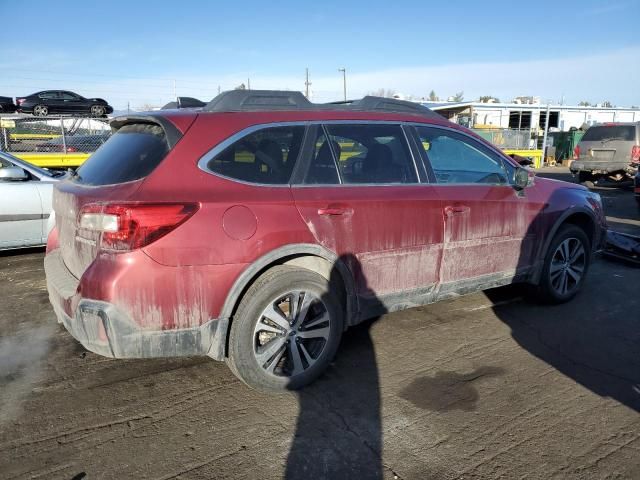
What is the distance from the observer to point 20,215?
6.29 metres

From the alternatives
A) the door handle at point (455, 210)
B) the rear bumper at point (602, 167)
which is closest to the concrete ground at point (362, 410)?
the door handle at point (455, 210)

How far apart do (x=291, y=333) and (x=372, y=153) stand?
56.8 inches

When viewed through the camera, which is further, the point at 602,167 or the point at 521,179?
the point at 602,167

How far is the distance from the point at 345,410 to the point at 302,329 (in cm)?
57

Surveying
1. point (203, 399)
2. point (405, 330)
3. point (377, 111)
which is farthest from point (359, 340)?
point (377, 111)

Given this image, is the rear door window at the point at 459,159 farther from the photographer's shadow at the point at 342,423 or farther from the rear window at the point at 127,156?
the rear window at the point at 127,156

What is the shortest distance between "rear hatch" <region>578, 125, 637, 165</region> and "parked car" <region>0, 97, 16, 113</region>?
18464 millimetres

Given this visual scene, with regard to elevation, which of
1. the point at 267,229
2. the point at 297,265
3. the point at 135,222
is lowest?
the point at 297,265

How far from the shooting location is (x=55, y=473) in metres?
2.50

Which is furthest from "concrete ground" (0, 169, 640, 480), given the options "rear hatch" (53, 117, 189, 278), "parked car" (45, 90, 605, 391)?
"rear hatch" (53, 117, 189, 278)

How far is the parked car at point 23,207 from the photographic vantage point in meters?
6.23

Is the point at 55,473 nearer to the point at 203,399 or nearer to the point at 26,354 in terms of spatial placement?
the point at 203,399

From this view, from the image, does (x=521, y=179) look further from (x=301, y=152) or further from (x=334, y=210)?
(x=301, y=152)

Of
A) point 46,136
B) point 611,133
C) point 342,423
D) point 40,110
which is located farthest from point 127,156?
point 40,110
